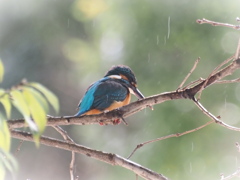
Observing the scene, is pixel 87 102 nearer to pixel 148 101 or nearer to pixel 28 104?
Result: pixel 148 101

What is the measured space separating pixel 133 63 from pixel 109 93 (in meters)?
1.13

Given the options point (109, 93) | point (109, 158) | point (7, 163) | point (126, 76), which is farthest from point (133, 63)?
point (7, 163)

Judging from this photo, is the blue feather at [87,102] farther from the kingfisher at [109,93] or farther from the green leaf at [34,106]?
the green leaf at [34,106]

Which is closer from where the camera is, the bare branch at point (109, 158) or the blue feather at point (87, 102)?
the bare branch at point (109, 158)

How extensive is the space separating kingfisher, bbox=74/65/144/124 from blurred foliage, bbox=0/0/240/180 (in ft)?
2.39

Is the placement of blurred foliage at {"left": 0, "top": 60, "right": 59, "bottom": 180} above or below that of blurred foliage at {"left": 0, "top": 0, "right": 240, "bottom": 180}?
below

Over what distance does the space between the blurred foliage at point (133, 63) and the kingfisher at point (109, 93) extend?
0.73 metres

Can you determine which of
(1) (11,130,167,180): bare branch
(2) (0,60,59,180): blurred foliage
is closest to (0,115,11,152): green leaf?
(2) (0,60,59,180): blurred foliage

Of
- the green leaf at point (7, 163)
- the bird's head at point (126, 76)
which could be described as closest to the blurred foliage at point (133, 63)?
the bird's head at point (126, 76)

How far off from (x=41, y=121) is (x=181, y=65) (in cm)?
237

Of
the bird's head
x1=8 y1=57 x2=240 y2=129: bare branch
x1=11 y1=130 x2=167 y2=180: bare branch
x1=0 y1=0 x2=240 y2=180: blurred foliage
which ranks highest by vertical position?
x1=0 y1=0 x2=240 y2=180: blurred foliage

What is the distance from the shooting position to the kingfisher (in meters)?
1.88

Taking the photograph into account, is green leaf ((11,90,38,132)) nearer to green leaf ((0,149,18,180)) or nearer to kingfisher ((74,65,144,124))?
green leaf ((0,149,18,180))

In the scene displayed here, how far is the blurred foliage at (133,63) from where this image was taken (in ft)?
9.21
